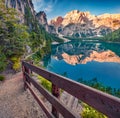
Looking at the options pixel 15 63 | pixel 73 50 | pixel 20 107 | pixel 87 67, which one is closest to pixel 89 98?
Answer: pixel 20 107

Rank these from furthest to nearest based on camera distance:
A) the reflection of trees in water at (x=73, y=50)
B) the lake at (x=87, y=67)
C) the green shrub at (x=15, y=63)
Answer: the reflection of trees in water at (x=73, y=50)
the lake at (x=87, y=67)
the green shrub at (x=15, y=63)

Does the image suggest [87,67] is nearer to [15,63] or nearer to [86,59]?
[86,59]

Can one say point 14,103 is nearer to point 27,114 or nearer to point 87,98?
point 27,114

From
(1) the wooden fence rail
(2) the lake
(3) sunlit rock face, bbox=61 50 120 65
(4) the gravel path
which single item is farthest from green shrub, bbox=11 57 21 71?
(3) sunlit rock face, bbox=61 50 120 65

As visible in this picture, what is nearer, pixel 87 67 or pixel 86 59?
pixel 87 67

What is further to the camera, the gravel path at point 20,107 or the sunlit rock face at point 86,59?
the sunlit rock face at point 86,59

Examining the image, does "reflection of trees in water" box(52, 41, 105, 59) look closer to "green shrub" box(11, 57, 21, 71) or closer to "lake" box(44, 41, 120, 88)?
"lake" box(44, 41, 120, 88)

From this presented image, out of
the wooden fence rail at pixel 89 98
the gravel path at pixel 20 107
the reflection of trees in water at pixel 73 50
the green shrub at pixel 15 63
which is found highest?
the wooden fence rail at pixel 89 98

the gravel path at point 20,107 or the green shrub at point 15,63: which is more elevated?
the gravel path at point 20,107

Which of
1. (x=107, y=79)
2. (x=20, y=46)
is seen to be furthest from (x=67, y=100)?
(x=107, y=79)

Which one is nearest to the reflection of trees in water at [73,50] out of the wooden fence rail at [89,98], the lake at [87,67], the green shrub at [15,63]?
the lake at [87,67]

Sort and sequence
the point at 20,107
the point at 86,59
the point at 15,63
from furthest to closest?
the point at 86,59 < the point at 15,63 < the point at 20,107

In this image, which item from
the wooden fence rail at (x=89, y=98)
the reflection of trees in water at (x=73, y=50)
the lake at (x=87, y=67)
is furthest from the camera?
the reflection of trees in water at (x=73, y=50)

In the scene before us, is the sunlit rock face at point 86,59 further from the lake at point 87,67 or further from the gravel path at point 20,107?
the gravel path at point 20,107
